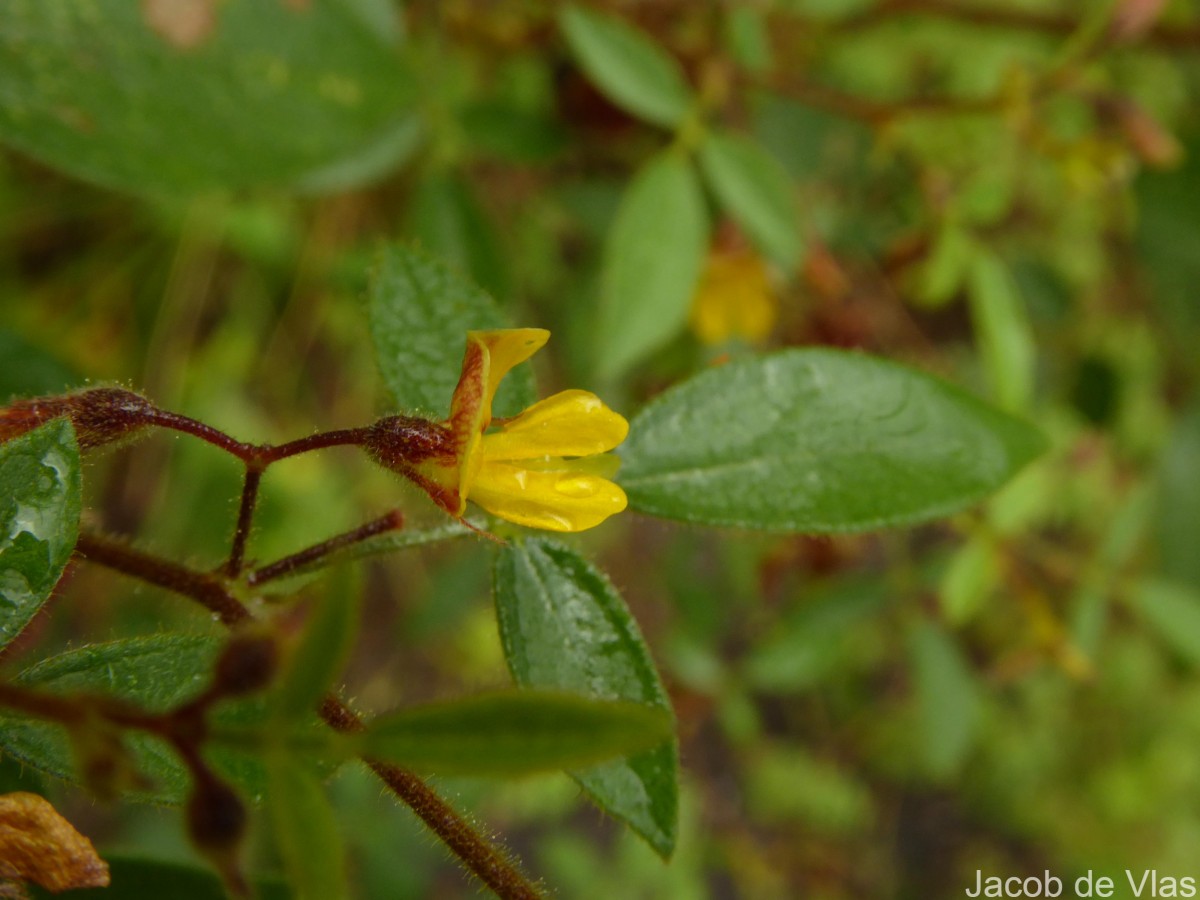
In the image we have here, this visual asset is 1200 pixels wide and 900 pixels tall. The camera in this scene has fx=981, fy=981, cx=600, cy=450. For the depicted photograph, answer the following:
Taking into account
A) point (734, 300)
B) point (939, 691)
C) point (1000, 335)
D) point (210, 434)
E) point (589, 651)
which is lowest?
point (589, 651)

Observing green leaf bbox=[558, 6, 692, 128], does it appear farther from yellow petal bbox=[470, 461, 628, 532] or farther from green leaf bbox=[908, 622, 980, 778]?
green leaf bbox=[908, 622, 980, 778]

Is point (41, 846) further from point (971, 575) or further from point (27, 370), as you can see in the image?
point (971, 575)

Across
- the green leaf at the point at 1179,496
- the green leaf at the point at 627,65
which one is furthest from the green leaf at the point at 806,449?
the green leaf at the point at 1179,496

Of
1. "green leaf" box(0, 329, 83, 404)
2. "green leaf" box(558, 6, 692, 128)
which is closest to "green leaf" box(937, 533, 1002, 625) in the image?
"green leaf" box(558, 6, 692, 128)

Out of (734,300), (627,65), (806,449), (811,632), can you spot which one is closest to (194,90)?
(627,65)

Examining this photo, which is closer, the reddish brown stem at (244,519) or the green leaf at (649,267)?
the reddish brown stem at (244,519)

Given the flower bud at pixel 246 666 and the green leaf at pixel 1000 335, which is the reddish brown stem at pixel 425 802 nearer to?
the flower bud at pixel 246 666
